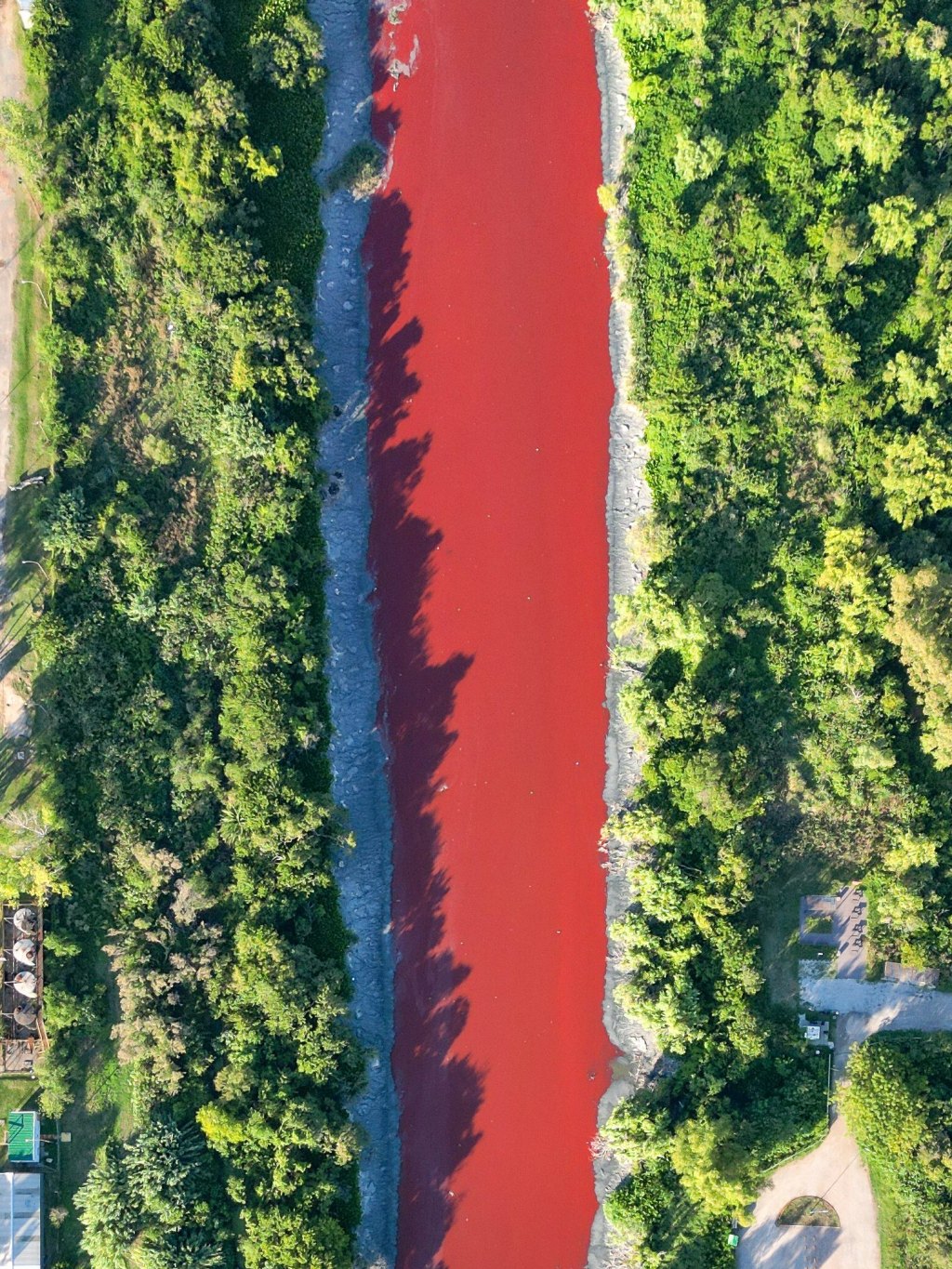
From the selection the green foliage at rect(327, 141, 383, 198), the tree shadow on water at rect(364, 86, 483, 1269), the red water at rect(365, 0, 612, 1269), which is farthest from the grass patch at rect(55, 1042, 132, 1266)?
the green foliage at rect(327, 141, 383, 198)

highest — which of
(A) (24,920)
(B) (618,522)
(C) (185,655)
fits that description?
(B) (618,522)

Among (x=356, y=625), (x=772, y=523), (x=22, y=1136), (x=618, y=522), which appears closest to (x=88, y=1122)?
(x=22, y=1136)

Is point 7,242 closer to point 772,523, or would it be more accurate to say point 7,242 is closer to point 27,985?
point 27,985

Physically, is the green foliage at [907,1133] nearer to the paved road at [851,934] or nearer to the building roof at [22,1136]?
the paved road at [851,934]

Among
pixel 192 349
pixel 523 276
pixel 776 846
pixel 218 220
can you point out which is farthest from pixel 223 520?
pixel 776 846

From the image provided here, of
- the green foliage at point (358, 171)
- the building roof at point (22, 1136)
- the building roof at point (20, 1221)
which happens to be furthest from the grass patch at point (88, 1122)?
the green foliage at point (358, 171)

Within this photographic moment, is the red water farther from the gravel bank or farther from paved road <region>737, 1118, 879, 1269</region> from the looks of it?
paved road <region>737, 1118, 879, 1269</region>
